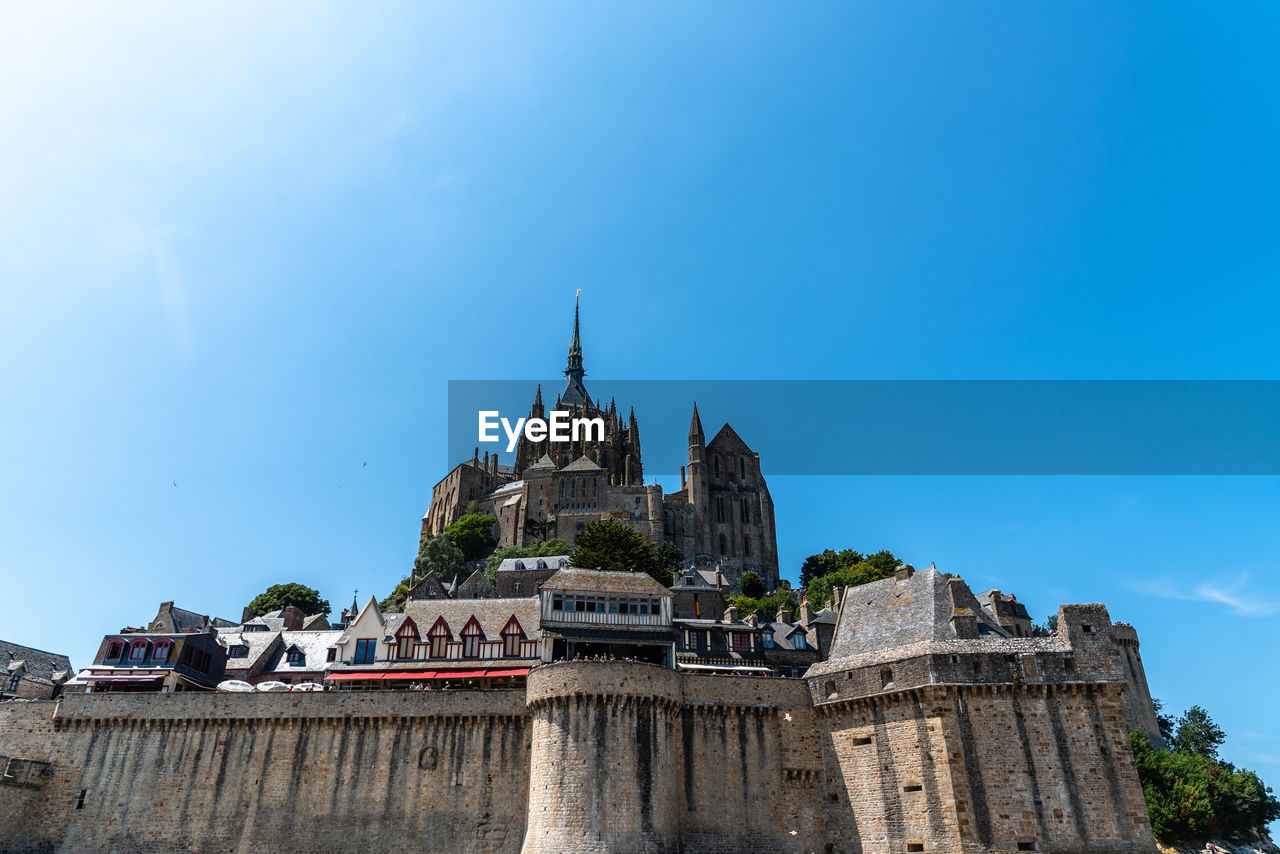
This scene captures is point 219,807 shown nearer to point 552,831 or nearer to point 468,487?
point 552,831

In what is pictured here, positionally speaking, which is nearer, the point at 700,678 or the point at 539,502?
the point at 700,678

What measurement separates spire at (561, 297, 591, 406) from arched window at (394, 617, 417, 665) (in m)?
96.5

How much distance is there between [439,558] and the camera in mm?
104062

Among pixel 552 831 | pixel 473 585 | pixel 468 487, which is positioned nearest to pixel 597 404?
pixel 468 487

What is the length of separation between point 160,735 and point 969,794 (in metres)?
38.7

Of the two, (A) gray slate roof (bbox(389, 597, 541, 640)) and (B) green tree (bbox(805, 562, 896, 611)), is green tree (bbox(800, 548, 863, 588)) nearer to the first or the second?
(B) green tree (bbox(805, 562, 896, 611))

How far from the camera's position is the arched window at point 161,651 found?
50.8m

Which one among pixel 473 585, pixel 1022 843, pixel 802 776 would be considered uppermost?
pixel 473 585

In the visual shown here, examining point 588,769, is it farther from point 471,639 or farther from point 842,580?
point 842,580

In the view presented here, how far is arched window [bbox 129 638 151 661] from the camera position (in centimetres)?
5084

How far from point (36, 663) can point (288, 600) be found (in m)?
40.6

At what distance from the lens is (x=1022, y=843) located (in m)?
35.6

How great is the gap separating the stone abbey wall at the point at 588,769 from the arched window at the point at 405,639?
5932 millimetres

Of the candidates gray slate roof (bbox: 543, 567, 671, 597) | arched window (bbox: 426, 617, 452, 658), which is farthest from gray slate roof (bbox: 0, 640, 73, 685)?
gray slate roof (bbox: 543, 567, 671, 597)
